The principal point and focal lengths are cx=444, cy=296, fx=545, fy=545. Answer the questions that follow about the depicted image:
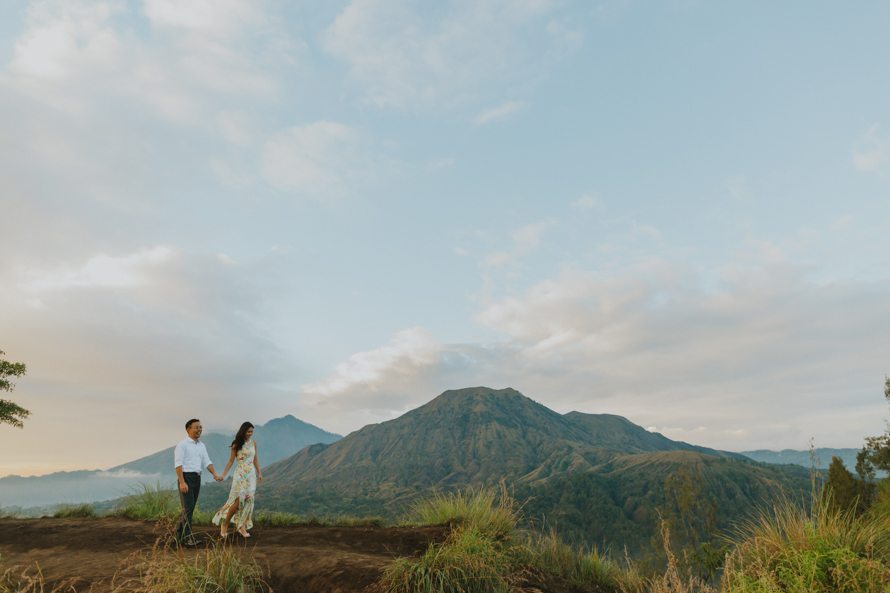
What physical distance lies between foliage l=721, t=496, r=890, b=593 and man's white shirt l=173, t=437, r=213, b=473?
8.79m

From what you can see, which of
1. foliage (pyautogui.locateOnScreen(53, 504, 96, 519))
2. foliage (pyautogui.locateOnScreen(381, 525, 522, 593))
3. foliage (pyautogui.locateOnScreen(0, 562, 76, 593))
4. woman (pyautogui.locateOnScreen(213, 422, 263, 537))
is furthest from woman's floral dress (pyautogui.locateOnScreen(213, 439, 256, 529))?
foliage (pyautogui.locateOnScreen(53, 504, 96, 519))

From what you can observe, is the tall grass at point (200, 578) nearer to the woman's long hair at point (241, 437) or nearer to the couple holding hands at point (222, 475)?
the couple holding hands at point (222, 475)

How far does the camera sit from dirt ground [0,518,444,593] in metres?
7.23

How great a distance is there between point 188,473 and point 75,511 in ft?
33.0

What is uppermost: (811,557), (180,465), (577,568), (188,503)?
(180,465)

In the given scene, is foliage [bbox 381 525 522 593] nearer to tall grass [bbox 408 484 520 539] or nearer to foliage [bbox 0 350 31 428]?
tall grass [bbox 408 484 520 539]

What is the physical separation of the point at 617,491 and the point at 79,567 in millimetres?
162507

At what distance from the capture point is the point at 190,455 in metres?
10.1

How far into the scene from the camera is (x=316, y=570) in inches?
293

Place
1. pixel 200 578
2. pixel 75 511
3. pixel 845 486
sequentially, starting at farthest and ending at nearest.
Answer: pixel 845 486, pixel 75 511, pixel 200 578

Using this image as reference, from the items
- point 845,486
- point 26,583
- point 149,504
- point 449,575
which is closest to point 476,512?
point 449,575

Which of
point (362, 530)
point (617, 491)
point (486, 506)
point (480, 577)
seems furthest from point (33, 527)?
point (617, 491)

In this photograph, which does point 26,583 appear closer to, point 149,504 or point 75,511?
point 149,504

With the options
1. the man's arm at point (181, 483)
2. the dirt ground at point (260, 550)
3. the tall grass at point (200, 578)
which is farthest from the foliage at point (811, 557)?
the man's arm at point (181, 483)
